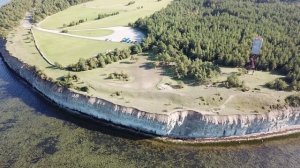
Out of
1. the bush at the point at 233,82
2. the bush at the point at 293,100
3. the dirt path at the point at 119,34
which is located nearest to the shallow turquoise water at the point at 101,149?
the bush at the point at 293,100

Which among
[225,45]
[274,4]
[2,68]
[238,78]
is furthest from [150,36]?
[274,4]

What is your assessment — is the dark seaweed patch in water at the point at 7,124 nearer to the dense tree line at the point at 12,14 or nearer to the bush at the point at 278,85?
the dense tree line at the point at 12,14

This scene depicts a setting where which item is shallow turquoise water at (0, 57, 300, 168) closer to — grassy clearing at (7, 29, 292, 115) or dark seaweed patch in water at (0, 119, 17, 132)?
dark seaweed patch in water at (0, 119, 17, 132)

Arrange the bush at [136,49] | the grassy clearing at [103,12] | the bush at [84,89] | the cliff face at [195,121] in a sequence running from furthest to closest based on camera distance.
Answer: the grassy clearing at [103,12] → the bush at [136,49] → the bush at [84,89] → the cliff face at [195,121]

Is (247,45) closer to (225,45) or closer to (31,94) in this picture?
(225,45)

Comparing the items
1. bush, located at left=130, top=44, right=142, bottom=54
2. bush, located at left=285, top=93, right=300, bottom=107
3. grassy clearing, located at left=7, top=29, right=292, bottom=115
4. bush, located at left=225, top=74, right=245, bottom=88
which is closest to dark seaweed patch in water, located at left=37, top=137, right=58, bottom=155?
grassy clearing, located at left=7, top=29, right=292, bottom=115
